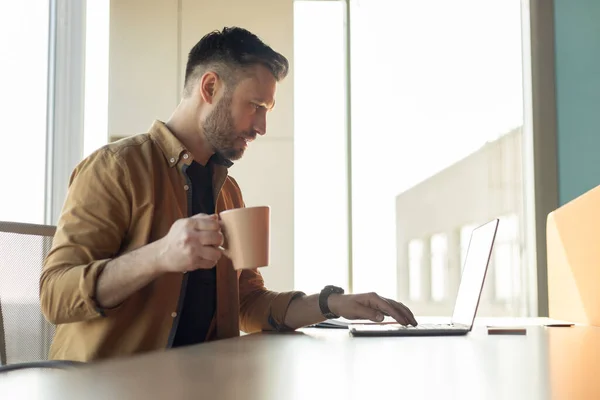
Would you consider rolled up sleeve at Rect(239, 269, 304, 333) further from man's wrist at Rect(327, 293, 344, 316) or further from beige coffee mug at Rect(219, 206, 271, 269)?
beige coffee mug at Rect(219, 206, 271, 269)

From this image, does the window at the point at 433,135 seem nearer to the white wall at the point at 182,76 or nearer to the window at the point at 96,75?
the white wall at the point at 182,76

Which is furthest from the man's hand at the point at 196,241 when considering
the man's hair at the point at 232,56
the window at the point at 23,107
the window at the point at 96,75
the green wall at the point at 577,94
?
the green wall at the point at 577,94

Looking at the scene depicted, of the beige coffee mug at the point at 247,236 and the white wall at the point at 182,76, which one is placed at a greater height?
the white wall at the point at 182,76

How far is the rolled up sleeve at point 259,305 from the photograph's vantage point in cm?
165

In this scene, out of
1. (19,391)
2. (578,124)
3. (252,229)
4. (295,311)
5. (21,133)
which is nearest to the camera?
(19,391)

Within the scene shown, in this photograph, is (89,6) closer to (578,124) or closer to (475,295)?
(578,124)

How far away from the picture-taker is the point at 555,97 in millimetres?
3840

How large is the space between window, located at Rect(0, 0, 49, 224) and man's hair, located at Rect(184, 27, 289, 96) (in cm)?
120

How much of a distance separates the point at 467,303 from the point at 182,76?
2.48 meters

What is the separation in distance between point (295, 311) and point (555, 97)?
269 centimetres

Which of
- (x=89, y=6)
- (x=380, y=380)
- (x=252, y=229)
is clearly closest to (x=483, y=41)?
(x=89, y=6)

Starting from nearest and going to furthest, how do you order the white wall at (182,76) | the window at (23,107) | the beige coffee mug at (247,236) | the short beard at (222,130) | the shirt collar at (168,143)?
1. the beige coffee mug at (247,236)
2. the shirt collar at (168,143)
3. the short beard at (222,130)
4. the window at (23,107)
5. the white wall at (182,76)

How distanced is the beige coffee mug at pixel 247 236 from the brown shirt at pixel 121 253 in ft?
1.11

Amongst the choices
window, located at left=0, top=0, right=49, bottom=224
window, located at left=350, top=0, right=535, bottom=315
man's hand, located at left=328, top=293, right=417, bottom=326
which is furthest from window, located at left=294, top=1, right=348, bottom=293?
man's hand, located at left=328, top=293, right=417, bottom=326
